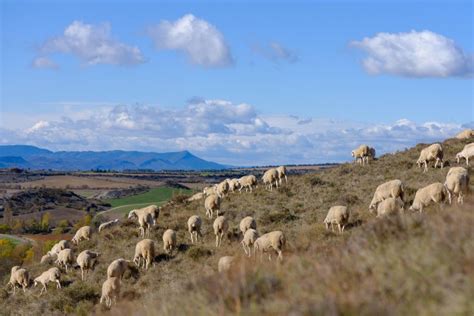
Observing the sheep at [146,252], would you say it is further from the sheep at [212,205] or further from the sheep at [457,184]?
the sheep at [457,184]

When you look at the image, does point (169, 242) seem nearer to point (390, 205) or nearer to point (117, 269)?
point (117, 269)

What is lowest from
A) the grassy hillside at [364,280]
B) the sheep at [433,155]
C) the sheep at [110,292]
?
the sheep at [110,292]

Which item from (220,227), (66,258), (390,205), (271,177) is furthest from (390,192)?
(66,258)

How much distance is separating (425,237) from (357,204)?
69.2 ft

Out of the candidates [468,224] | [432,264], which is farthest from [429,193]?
[432,264]

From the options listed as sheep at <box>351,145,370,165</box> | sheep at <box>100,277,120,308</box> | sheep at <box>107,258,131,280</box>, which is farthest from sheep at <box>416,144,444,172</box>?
sheep at <box>100,277,120,308</box>

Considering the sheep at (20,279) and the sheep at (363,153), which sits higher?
the sheep at (363,153)

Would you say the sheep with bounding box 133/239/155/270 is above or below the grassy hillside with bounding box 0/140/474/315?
below

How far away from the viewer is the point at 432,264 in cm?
819

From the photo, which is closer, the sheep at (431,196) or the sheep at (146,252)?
the sheep at (431,196)

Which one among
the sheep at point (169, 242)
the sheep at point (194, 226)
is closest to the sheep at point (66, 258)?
the sheep at point (169, 242)

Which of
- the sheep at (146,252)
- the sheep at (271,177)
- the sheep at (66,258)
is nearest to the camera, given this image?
the sheep at (146,252)

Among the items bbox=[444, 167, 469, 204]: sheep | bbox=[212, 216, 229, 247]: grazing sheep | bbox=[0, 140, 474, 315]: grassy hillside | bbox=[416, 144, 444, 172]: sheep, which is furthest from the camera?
bbox=[416, 144, 444, 172]: sheep

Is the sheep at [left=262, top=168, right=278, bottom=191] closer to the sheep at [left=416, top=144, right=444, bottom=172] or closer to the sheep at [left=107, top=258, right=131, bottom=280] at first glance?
the sheep at [left=416, top=144, right=444, bottom=172]
